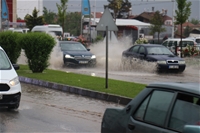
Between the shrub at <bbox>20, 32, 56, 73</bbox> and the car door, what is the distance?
16.6 m

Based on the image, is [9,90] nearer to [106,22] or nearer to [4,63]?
[4,63]

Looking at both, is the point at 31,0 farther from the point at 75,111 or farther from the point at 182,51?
the point at 75,111

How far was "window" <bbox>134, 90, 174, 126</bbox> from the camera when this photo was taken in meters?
5.21

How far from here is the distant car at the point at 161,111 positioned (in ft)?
16.1

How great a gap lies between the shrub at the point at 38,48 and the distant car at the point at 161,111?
16.1m

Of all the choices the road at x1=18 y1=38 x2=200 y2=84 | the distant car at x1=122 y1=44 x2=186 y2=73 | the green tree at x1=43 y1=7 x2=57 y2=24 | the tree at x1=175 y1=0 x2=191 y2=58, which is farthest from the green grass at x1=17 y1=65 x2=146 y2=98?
the green tree at x1=43 y1=7 x2=57 y2=24

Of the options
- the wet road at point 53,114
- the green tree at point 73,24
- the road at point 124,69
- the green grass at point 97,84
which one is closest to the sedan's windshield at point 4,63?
the wet road at point 53,114

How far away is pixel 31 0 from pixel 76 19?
13.2 metres

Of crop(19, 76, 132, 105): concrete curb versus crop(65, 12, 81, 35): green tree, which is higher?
crop(65, 12, 81, 35): green tree

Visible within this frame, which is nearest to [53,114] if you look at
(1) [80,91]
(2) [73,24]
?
(1) [80,91]

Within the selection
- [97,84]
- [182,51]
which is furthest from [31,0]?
[97,84]

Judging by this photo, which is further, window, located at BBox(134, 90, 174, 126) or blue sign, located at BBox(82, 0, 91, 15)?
blue sign, located at BBox(82, 0, 91, 15)

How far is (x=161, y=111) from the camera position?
5254 mm

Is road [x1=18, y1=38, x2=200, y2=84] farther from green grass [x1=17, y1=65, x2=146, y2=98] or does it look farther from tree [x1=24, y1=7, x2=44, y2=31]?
tree [x1=24, y1=7, x2=44, y2=31]
